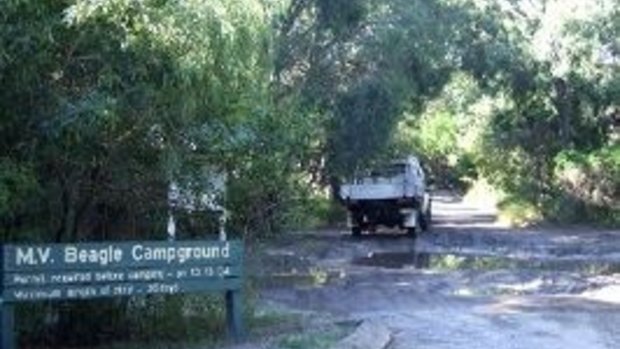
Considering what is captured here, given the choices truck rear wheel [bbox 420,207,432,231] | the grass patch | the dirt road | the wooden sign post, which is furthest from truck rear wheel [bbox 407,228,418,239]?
the wooden sign post

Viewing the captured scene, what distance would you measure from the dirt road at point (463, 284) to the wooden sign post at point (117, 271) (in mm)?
2014

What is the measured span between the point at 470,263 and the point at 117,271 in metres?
14.1

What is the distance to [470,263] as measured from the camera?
77.9ft

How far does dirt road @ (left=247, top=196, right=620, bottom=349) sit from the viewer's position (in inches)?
515

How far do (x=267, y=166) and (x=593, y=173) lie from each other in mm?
25067

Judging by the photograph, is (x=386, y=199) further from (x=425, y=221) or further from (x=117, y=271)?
(x=117, y=271)

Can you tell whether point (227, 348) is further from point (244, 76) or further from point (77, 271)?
point (244, 76)

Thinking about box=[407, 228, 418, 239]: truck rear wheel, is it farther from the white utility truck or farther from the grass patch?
the grass patch

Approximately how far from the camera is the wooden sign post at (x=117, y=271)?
10.1 metres

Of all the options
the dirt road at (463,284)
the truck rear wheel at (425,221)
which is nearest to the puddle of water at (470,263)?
the dirt road at (463,284)

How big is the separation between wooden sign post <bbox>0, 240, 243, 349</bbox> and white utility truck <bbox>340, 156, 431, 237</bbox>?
19.6 m

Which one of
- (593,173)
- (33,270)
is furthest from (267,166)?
(593,173)

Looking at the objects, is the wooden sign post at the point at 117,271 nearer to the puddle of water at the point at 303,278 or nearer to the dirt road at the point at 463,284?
the dirt road at the point at 463,284

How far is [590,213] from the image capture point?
3566 centimetres
